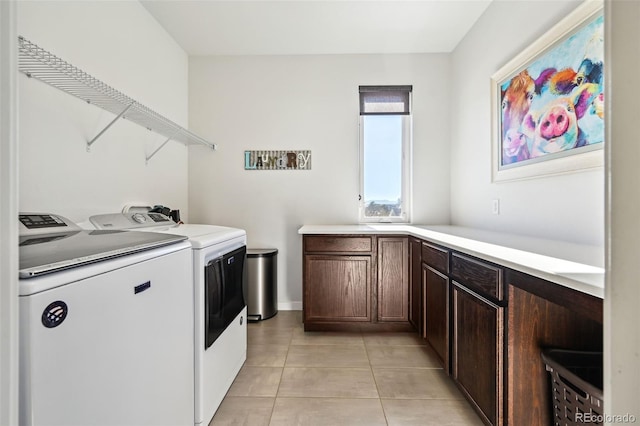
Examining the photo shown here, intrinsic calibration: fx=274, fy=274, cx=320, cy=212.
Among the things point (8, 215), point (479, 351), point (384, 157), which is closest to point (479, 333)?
A: point (479, 351)

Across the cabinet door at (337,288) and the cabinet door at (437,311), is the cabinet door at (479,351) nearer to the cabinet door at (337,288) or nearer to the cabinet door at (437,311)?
the cabinet door at (437,311)

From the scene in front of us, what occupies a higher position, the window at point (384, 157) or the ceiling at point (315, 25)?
the ceiling at point (315, 25)

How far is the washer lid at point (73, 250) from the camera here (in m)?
0.60

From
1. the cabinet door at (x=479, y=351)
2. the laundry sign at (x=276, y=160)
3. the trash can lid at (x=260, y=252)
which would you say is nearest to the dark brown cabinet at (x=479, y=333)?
the cabinet door at (x=479, y=351)

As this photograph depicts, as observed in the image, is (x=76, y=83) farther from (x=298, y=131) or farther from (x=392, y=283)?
(x=392, y=283)

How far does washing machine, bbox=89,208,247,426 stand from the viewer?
1228 millimetres

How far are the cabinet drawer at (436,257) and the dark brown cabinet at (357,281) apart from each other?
1.04 ft

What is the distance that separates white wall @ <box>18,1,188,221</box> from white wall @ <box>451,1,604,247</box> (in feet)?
8.40

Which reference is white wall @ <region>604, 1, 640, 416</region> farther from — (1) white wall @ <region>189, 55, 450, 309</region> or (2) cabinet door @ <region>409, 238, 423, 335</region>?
(1) white wall @ <region>189, 55, 450, 309</region>

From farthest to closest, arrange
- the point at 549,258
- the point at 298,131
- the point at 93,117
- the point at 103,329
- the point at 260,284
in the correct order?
the point at 298,131 < the point at 260,284 < the point at 93,117 < the point at 549,258 < the point at 103,329

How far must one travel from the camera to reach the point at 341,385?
1632mm

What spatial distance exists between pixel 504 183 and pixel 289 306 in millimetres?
2171

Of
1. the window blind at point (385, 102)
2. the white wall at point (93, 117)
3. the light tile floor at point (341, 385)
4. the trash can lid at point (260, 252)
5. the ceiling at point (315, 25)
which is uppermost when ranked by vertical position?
the ceiling at point (315, 25)

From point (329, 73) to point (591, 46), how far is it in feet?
6.63
